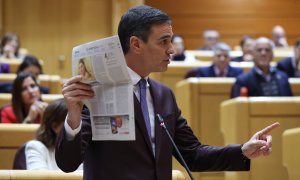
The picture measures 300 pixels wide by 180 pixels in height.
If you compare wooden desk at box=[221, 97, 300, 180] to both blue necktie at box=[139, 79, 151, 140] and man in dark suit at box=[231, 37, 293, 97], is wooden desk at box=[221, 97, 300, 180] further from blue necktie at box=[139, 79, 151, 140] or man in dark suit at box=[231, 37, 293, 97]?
blue necktie at box=[139, 79, 151, 140]

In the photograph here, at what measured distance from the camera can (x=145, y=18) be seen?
1625 millimetres

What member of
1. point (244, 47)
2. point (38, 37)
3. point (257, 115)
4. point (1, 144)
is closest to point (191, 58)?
point (244, 47)

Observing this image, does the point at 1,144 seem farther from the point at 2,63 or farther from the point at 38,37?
the point at 38,37

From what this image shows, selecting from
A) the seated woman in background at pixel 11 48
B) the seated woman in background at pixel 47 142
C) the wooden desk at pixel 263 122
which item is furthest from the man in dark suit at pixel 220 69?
the seated woman in background at pixel 47 142

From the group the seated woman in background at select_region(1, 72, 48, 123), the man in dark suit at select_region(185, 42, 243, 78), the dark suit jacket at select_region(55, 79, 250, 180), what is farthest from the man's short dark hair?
the man in dark suit at select_region(185, 42, 243, 78)

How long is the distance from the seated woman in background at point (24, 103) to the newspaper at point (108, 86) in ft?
7.01

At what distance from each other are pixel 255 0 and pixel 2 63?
5.03 metres

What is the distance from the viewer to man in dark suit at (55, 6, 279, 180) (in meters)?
1.51

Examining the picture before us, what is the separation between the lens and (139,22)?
1.62 metres

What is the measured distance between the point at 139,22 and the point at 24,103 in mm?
2308

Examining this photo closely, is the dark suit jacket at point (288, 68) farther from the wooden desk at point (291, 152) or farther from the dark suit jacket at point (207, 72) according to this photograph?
the wooden desk at point (291, 152)

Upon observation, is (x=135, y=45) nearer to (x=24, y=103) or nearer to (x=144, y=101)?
(x=144, y=101)

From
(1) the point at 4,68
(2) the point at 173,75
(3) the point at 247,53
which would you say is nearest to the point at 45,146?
(2) the point at 173,75

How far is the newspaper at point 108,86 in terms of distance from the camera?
1.48 metres
